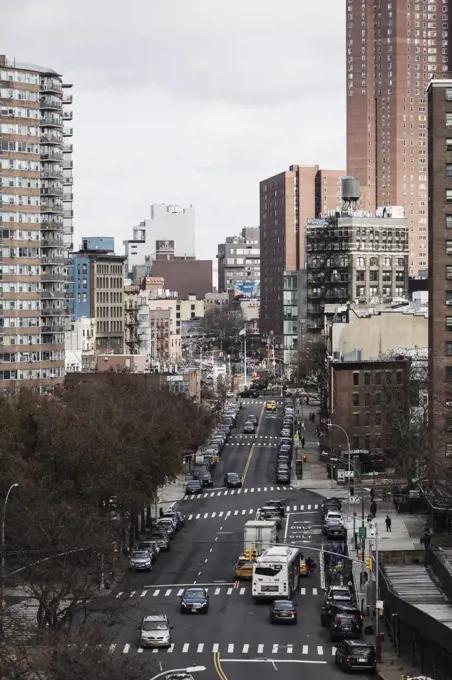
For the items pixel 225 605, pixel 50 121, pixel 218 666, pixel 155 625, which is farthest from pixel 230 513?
pixel 50 121

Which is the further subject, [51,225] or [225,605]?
[51,225]

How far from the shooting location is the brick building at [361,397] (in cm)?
13850

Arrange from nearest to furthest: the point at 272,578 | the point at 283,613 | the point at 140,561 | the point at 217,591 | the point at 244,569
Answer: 1. the point at 283,613
2. the point at 272,578
3. the point at 217,591
4. the point at 244,569
5. the point at 140,561

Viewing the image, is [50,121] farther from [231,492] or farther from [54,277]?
[231,492]

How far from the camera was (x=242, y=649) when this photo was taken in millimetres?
62188

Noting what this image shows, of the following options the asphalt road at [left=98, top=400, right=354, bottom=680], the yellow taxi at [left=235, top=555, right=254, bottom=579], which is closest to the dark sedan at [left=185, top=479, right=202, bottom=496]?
the asphalt road at [left=98, top=400, right=354, bottom=680]

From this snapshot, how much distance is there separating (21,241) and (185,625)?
89.2 m

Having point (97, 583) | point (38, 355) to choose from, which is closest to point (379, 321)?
point (38, 355)

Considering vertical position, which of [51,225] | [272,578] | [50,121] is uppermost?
[50,121]

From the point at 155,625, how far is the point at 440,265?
49681 mm

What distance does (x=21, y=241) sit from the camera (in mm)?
151625

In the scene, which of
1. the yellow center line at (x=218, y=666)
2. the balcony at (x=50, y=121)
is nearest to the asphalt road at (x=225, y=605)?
the yellow center line at (x=218, y=666)

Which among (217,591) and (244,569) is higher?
(244,569)

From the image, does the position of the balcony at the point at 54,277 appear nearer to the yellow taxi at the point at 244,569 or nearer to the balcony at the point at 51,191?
the balcony at the point at 51,191
